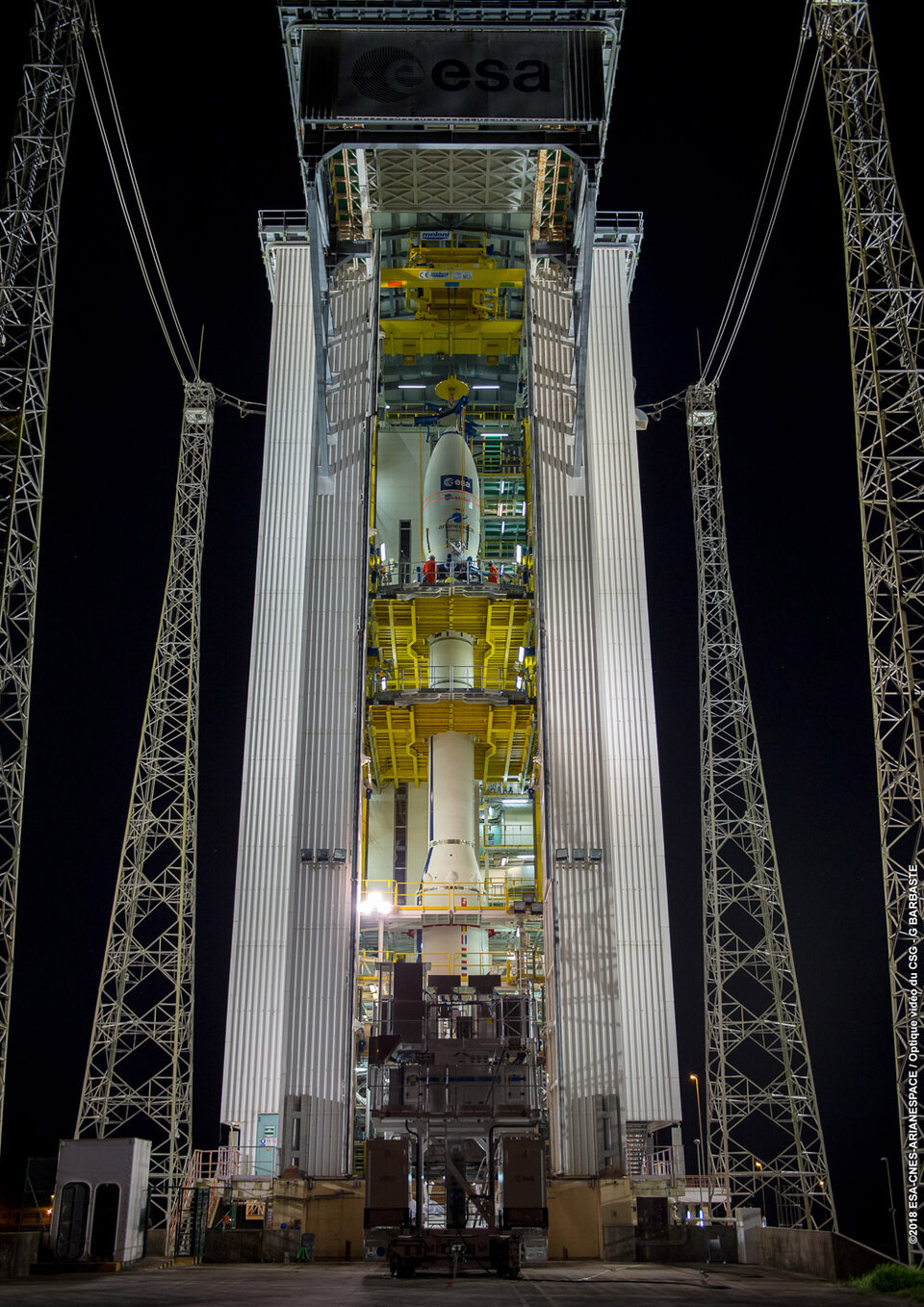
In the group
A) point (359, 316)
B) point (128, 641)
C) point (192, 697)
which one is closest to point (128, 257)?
point (128, 641)

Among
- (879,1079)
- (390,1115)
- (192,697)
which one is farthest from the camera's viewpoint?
(879,1079)

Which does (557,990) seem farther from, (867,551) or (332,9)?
(332,9)

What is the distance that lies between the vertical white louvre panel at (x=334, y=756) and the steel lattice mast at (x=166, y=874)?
13.2 m

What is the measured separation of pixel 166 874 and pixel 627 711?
21.3 meters

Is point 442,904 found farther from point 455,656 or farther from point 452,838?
point 455,656

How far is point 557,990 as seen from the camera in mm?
25188

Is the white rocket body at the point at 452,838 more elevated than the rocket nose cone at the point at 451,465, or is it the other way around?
the rocket nose cone at the point at 451,465

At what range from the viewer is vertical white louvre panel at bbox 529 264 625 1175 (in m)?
24.4

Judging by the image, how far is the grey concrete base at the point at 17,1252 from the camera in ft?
54.4

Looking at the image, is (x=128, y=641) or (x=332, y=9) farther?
(x=128, y=641)

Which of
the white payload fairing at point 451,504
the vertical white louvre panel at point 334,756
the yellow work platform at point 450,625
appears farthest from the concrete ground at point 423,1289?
the white payload fairing at point 451,504

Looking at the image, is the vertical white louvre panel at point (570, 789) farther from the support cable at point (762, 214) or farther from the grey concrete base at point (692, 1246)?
the support cable at point (762, 214)

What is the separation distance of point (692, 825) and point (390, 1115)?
130 feet

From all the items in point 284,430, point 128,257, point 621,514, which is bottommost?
point 621,514
